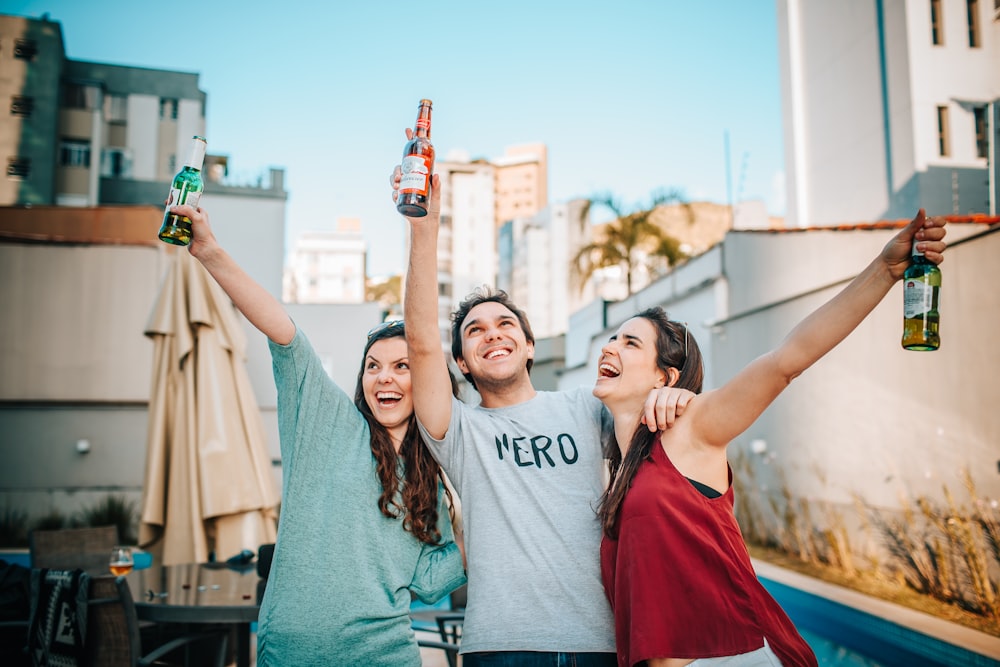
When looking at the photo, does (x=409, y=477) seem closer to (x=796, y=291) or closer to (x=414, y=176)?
(x=414, y=176)

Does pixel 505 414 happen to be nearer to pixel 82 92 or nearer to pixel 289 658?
pixel 289 658

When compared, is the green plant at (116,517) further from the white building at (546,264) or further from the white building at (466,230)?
the white building at (466,230)

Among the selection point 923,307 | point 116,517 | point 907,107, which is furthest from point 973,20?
point 116,517

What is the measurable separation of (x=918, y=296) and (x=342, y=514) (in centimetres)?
198

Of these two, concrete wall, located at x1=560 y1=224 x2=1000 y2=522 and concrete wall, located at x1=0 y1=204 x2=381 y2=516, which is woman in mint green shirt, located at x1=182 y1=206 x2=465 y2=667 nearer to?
concrete wall, located at x1=560 y1=224 x2=1000 y2=522

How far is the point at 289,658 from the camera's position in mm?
2076

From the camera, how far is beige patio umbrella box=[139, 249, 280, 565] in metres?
5.09

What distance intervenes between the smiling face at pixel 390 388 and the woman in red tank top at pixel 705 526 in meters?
0.75

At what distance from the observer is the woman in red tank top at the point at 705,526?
1.92m

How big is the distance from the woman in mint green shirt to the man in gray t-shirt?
15 centimetres

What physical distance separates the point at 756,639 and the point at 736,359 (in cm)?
1053

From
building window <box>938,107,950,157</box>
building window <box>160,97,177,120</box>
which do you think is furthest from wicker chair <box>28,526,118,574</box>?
building window <box>160,97,177,120</box>

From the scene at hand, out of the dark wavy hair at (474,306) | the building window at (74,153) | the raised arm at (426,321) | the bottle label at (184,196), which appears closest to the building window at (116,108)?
the building window at (74,153)

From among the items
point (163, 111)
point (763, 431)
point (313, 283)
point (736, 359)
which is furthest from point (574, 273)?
point (313, 283)
